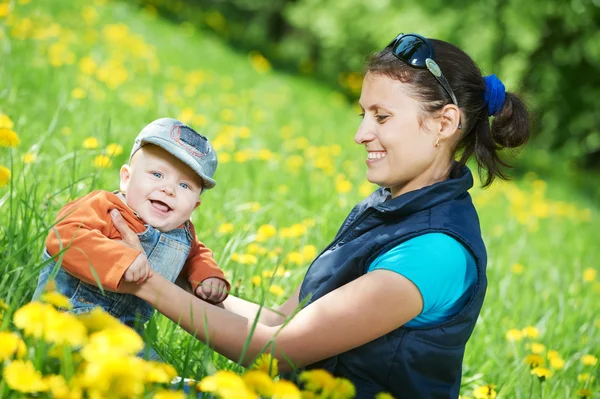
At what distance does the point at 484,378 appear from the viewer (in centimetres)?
267

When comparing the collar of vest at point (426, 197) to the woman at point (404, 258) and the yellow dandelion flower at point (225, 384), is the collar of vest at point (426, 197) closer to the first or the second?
the woman at point (404, 258)

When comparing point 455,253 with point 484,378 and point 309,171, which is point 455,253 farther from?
point 309,171

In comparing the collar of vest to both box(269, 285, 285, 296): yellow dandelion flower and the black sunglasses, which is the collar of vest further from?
box(269, 285, 285, 296): yellow dandelion flower

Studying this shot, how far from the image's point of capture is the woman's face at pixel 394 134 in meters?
1.98

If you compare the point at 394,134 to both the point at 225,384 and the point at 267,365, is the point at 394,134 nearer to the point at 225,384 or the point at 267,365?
the point at 267,365

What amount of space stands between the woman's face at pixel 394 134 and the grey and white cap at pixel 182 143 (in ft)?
1.35

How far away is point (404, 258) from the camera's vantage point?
5.80 ft

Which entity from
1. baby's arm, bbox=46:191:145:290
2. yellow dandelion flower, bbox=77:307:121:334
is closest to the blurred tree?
baby's arm, bbox=46:191:145:290

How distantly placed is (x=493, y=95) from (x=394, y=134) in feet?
1.10

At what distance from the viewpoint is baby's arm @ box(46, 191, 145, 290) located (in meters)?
1.67

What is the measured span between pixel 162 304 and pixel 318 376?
1.57 feet

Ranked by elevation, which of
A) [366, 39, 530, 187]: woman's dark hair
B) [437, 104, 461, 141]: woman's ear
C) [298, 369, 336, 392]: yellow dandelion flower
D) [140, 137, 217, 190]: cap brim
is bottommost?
[298, 369, 336, 392]: yellow dandelion flower

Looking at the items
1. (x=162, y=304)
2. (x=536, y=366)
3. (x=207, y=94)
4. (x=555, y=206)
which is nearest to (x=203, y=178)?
(x=162, y=304)

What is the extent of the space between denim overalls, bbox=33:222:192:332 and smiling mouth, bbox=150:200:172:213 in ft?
0.17
